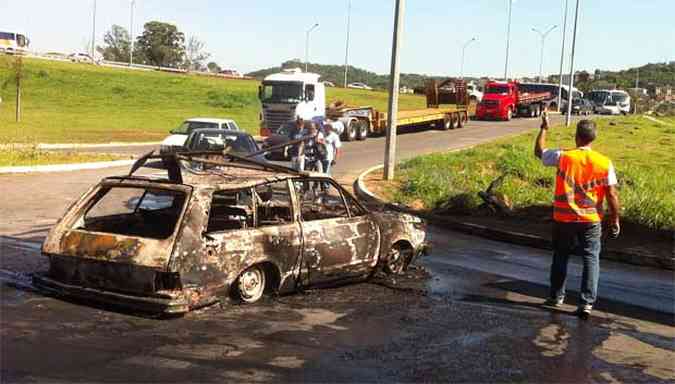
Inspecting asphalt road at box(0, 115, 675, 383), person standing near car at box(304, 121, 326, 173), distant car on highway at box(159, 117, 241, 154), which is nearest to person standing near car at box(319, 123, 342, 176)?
person standing near car at box(304, 121, 326, 173)

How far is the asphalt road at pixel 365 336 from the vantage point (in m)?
5.36

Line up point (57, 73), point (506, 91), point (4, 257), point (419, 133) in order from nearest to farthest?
1. point (4, 257)
2. point (419, 133)
3. point (506, 91)
4. point (57, 73)

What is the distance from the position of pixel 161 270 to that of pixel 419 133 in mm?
32705

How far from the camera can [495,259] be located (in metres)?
10.8

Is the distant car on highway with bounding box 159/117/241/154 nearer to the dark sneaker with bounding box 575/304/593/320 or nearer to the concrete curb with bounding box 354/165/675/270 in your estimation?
the concrete curb with bounding box 354/165/675/270

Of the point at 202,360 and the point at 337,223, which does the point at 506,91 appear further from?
the point at 202,360

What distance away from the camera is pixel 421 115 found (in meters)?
36.9

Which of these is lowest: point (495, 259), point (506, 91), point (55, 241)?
point (495, 259)

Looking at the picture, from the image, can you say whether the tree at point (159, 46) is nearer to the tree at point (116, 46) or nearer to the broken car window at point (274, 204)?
Answer: the tree at point (116, 46)

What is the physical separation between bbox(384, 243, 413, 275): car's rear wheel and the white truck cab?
65.4ft

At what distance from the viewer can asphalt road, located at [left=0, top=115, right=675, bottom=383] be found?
17.6 ft

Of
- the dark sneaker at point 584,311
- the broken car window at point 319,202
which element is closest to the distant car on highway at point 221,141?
the broken car window at point 319,202

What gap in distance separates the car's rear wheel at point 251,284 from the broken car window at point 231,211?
1.42ft

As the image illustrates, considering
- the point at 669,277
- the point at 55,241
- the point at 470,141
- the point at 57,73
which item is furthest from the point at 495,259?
the point at 57,73
